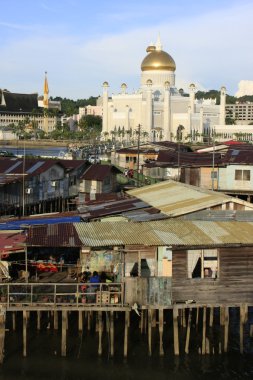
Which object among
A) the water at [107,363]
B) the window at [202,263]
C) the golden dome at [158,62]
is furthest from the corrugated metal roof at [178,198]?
the golden dome at [158,62]

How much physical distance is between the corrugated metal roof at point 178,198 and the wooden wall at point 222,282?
11.6 ft

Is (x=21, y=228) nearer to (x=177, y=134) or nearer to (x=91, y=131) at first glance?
(x=177, y=134)

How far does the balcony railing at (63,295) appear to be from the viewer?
1816 centimetres

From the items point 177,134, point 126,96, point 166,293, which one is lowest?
point 166,293

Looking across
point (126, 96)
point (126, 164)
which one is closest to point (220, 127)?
point (126, 96)

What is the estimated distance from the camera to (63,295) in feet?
61.2

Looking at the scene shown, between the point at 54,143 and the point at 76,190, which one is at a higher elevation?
the point at 54,143

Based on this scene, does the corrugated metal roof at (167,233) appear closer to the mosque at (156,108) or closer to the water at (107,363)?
the water at (107,363)

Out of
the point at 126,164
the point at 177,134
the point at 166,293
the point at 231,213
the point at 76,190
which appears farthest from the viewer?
the point at 177,134

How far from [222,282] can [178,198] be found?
25.2ft

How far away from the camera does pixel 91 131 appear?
128 metres

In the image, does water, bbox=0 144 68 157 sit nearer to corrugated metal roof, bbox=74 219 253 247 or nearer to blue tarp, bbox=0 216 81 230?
blue tarp, bbox=0 216 81 230

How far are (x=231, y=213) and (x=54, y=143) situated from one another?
100m

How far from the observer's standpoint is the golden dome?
117 meters
